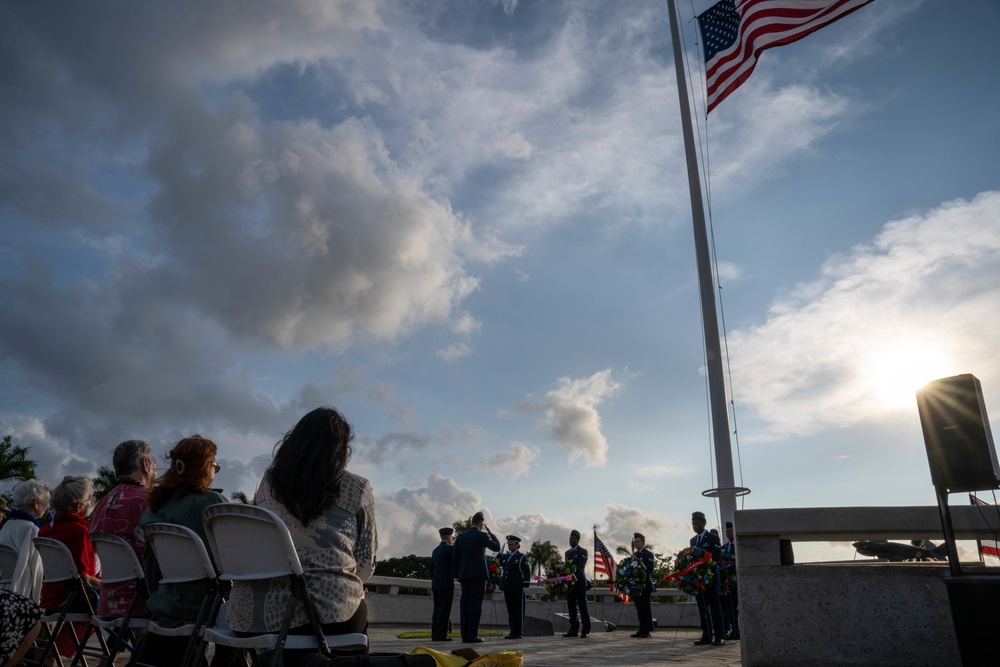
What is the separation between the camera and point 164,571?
172 inches

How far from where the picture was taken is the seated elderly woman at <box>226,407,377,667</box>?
3.53 metres

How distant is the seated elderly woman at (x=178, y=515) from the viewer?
4301 millimetres

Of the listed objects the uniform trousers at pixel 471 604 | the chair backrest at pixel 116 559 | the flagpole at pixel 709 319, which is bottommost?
the uniform trousers at pixel 471 604

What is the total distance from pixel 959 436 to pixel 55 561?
23.3 ft

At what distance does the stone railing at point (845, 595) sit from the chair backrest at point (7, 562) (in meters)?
6.08

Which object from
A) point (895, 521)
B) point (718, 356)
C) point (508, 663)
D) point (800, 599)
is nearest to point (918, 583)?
point (895, 521)

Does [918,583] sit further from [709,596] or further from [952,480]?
[709,596]

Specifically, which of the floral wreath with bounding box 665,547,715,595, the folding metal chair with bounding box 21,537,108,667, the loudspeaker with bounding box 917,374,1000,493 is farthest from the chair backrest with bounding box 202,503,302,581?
the floral wreath with bounding box 665,547,715,595

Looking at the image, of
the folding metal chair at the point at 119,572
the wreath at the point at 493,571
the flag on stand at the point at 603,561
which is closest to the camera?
the folding metal chair at the point at 119,572

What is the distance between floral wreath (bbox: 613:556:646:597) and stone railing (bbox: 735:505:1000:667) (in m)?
9.30

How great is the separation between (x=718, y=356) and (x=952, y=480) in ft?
34.9

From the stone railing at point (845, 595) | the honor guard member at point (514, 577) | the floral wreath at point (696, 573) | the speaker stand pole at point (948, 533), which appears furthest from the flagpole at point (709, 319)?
the speaker stand pole at point (948, 533)

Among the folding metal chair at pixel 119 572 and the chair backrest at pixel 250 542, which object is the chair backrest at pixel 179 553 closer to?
the chair backrest at pixel 250 542

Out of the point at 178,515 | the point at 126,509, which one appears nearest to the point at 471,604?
the point at 126,509
